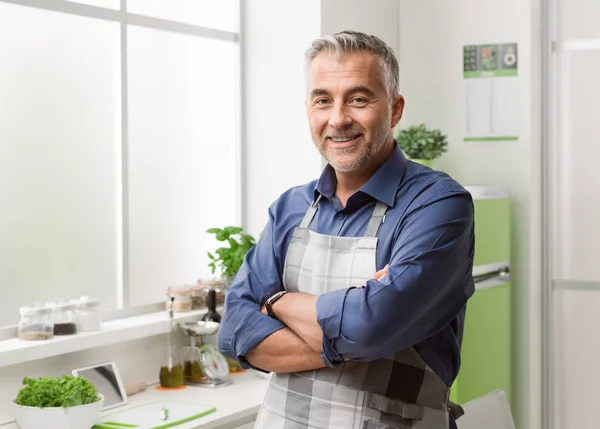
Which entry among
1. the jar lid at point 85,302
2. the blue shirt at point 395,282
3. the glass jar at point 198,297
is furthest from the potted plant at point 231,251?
the blue shirt at point 395,282

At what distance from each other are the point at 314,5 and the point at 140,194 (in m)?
1.07

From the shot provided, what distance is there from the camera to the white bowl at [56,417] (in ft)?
8.52

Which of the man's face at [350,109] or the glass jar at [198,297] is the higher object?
the man's face at [350,109]

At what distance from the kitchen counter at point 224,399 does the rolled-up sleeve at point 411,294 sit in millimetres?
1115

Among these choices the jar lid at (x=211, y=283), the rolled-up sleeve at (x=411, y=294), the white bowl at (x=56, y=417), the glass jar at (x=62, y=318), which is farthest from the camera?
the jar lid at (x=211, y=283)

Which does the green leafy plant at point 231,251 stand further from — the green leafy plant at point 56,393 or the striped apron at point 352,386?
the striped apron at point 352,386

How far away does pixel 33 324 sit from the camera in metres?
2.93

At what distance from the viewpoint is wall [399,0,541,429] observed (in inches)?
157

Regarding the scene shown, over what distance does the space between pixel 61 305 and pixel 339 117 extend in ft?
5.11

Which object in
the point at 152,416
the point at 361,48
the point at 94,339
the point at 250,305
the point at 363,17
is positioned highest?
the point at 363,17

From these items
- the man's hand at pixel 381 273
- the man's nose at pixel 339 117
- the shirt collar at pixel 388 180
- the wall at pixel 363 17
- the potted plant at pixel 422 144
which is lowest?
the man's hand at pixel 381 273

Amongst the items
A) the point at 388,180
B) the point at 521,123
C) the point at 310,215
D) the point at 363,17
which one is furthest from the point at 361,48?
the point at 521,123

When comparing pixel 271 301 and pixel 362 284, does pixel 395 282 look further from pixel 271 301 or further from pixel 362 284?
pixel 271 301

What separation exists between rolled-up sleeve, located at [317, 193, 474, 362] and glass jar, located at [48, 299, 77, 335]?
1456 mm
